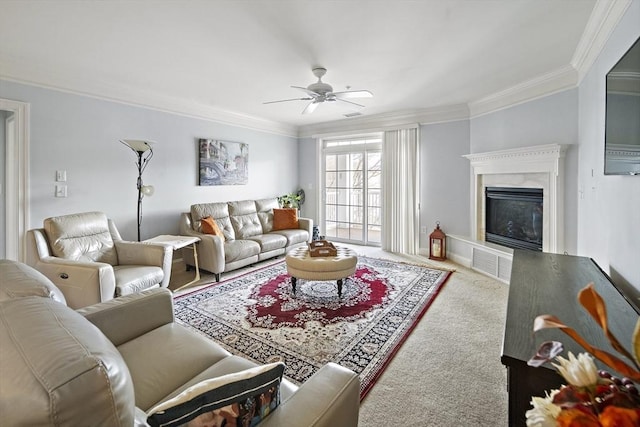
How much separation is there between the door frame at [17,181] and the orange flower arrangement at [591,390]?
4336 millimetres

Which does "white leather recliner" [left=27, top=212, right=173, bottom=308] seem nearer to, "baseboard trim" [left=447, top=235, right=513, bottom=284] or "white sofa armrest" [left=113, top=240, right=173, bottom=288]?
"white sofa armrest" [left=113, top=240, right=173, bottom=288]

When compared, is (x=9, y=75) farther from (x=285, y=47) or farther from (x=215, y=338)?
(x=215, y=338)

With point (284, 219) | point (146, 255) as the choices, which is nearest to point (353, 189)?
point (284, 219)

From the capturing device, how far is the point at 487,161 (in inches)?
175

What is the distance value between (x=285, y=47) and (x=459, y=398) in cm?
297

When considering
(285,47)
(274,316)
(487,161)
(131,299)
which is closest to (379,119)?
(487,161)

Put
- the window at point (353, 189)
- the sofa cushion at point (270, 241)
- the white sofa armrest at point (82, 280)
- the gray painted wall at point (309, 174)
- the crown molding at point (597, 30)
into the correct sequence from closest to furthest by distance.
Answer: the crown molding at point (597, 30)
the white sofa armrest at point (82, 280)
the sofa cushion at point (270, 241)
the window at point (353, 189)
the gray painted wall at point (309, 174)

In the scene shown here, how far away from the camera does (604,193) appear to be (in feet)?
7.98

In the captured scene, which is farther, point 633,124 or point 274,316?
point 274,316

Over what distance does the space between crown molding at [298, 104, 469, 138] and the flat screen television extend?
301 cm

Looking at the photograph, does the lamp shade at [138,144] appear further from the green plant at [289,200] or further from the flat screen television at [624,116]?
the flat screen television at [624,116]

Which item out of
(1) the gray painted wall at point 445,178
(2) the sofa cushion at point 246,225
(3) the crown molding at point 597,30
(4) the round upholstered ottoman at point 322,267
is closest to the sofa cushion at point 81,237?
(2) the sofa cushion at point 246,225

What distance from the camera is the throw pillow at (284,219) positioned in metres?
5.53

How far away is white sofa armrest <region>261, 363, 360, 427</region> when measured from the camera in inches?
36.7
